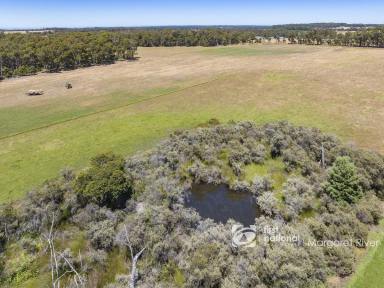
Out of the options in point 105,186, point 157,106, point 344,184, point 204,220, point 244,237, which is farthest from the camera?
point 157,106

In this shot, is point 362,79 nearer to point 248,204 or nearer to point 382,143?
point 382,143

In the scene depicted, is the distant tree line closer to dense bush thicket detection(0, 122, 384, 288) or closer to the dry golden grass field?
the dry golden grass field

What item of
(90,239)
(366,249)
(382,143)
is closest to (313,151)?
(382,143)

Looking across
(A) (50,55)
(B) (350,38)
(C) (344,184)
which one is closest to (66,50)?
(A) (50,55)

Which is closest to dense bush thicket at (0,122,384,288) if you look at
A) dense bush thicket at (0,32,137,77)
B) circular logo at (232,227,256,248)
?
circular logo at (232,227,256,248)

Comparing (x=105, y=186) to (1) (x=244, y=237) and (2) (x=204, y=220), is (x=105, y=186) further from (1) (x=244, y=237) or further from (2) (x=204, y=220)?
A: (1) (x=244, y=237)

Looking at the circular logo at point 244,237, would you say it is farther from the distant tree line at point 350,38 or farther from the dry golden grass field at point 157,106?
the distant tree line at point 350,38
